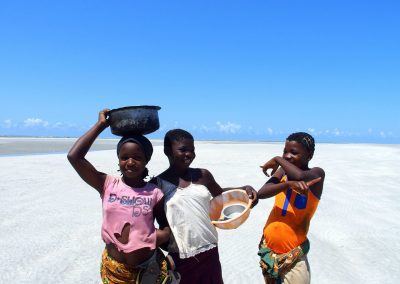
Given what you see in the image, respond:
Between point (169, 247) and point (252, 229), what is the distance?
13.1 ft

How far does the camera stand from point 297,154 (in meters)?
2.86

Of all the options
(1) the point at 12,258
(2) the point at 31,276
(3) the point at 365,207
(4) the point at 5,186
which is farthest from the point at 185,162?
(4) the point at 5,186

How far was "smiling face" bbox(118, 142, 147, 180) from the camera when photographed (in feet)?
8.43

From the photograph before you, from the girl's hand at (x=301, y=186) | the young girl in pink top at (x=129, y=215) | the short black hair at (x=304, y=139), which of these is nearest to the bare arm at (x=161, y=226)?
the young girl in pink top at (x=129, y=215)

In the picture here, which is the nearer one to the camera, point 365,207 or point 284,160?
point 284,160

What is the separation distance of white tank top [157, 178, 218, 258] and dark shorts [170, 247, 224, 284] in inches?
2.4

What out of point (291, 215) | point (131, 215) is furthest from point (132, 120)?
point (291, 215)

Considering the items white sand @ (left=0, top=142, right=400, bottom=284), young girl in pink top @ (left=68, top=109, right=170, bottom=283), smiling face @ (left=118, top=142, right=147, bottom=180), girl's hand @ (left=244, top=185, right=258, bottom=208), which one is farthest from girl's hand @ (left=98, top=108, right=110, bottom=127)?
white sand @ (left=0, top=142, right=400, bottom=284)

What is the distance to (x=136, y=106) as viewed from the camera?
8.24ft

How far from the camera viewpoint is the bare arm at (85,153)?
254cm

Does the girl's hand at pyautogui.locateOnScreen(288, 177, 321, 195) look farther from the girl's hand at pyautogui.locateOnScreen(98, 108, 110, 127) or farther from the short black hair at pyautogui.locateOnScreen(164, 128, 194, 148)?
the girl's hand at pyautogui.locateOnScreen(98, 108, 110, 127)

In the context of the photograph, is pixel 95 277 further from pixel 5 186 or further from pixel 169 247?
pixel 5 186

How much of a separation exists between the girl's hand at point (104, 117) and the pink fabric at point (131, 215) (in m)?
0.42

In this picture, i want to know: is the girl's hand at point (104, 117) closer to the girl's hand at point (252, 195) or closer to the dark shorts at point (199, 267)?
the dark shorts at point (199, 267)
